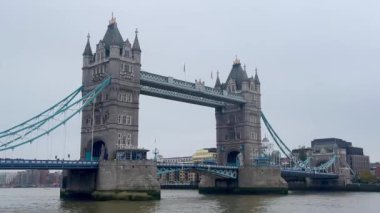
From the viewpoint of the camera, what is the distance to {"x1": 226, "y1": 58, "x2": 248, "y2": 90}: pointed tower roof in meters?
92.6

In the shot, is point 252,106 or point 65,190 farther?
point 252,106

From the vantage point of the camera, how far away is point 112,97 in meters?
65.1

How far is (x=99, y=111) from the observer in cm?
6725

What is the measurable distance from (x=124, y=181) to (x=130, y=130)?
1051 cm

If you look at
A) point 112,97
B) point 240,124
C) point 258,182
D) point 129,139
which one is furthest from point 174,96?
point 258,182

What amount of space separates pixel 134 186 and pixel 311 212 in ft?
76.6

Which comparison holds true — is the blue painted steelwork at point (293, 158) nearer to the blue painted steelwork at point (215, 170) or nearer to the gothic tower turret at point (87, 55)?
the blue painted steelwork at point (215, 170)

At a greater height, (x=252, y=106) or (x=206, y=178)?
(x=252, y=106)

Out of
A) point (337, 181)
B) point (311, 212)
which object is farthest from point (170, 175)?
point (311, 212)

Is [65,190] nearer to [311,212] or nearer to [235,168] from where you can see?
[235,168]

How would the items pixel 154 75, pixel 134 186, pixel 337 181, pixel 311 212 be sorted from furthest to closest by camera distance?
1. pixel 337 181
2. pixel 154 75
3. pixel 134 186
4. pixel 311 212

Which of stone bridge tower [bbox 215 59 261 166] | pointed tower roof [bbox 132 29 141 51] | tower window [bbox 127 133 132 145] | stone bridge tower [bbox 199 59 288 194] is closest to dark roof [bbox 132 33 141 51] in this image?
pointed tower roof [bbox 132 29 141 51]

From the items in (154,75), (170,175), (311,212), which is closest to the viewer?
(311,212)

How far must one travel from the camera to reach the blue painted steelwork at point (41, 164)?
51250mm
